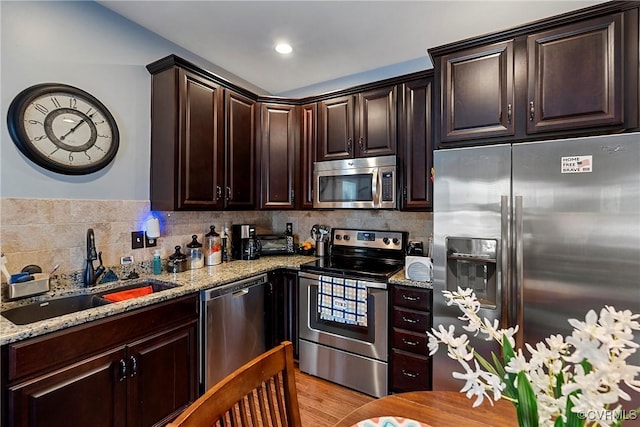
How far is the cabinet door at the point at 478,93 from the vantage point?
1.83 metres

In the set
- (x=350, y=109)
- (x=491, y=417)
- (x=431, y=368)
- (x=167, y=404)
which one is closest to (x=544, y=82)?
(x=350, y=109)

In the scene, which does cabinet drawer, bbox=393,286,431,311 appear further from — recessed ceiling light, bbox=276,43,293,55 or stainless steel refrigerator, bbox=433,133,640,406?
recessed ceiling light, bbox=276,43,293,55

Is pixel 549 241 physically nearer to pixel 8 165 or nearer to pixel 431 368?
pixel 431 368

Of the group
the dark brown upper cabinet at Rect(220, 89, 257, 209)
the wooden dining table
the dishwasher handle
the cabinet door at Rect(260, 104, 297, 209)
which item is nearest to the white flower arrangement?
the wooden dining table

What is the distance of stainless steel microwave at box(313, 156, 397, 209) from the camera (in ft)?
8.20

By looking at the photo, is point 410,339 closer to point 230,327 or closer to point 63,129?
point 230,327

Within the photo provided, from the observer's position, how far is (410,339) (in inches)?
84.6

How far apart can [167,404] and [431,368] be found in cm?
167

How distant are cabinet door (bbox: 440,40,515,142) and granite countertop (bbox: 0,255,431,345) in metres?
1.04

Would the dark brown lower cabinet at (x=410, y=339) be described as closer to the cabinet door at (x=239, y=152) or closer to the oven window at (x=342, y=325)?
the oven window at (x=342, y=325)

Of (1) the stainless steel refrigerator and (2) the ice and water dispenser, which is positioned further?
(2) the ice and water dispenser

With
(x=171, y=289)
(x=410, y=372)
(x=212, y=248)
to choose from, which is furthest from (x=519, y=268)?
(x=212, y=248)

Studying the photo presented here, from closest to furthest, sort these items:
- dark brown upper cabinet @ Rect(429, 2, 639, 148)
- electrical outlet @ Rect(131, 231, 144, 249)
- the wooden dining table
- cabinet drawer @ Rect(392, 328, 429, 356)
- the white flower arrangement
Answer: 1. the white flower arrangement
2. the wooden dining table
3. dark brown upper cabinet @ Rect(429, 2, 639, 148)
4. cabinet drawer @ Rect(392, 328, 429, 356)
5. electrical outlet @ Rect(131, 231, 144, 249)

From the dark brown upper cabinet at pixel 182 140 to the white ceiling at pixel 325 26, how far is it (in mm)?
356
